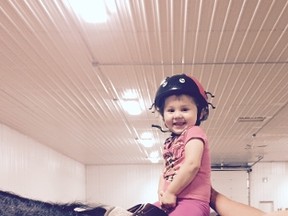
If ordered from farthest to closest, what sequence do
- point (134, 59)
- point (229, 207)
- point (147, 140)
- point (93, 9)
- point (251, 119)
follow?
point (147, 140) → point (251, 119) → point (134, 59) → point (93, 9) → point (229, 207)

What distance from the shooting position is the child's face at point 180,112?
1.81 metres

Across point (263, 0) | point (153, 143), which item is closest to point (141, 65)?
point (263, 0)

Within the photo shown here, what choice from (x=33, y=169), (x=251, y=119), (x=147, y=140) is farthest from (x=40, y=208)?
(x=147, y=140)

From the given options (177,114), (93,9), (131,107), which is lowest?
(177,114)

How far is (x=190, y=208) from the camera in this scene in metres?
1.69

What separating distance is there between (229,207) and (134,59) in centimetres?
432

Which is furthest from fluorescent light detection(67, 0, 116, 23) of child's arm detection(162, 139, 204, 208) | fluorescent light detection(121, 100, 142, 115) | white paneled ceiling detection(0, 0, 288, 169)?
fluorescent light detection(121, 100, 142, 115)

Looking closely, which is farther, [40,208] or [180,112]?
[180,112]

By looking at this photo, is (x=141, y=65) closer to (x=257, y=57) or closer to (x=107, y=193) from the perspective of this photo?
(x=257, y=57)

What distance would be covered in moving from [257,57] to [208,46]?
876 millimetres

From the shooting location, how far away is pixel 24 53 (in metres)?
5.71

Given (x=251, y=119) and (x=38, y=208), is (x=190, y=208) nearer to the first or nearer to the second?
(x=38, y=208)

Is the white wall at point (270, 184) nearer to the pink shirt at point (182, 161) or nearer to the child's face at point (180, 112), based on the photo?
the pink shirt at point (182, 161)

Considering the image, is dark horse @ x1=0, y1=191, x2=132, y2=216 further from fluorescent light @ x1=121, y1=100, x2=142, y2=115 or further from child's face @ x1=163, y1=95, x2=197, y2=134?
fluorescent light @ x1=121, y1=100, x2=142, y2=115
